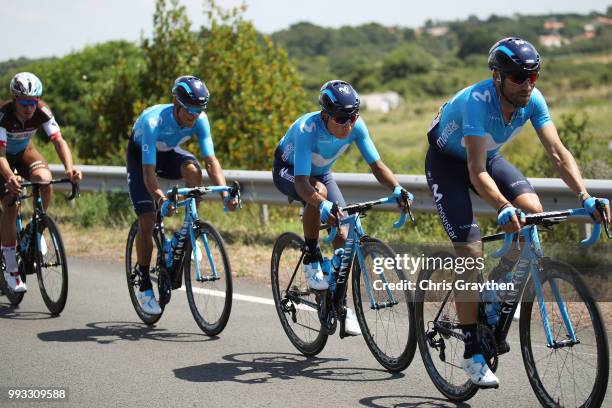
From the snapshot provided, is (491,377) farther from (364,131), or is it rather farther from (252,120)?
(252,120)

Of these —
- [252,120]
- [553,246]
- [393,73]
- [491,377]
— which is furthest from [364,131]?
[393,73]

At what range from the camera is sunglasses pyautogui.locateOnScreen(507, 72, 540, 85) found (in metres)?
5.76

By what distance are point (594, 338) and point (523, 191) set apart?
1.20m

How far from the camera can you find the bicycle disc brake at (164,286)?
8617 mm

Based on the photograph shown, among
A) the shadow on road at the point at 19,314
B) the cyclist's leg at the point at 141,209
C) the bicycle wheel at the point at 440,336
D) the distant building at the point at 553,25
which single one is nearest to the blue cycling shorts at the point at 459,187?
the bicycle wheel at the point at 440,336

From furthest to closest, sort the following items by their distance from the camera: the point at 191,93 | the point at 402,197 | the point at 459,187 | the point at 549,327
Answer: the point at 191,93, the point at 402,197, the point at 459,187, the point at 549,327

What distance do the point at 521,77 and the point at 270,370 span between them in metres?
2.82

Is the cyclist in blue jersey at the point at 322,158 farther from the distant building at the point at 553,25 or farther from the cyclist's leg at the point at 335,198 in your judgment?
the distant building at the point at 553,25

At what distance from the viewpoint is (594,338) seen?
533 cm

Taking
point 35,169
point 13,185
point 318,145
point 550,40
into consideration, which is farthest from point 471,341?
point 550,40

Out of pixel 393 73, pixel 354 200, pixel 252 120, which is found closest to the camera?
pixel 354 200

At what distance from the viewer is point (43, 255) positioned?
30.9 ft

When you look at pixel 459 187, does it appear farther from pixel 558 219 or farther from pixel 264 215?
pixel 264 215

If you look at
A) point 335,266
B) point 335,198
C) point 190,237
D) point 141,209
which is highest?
point 335,198
